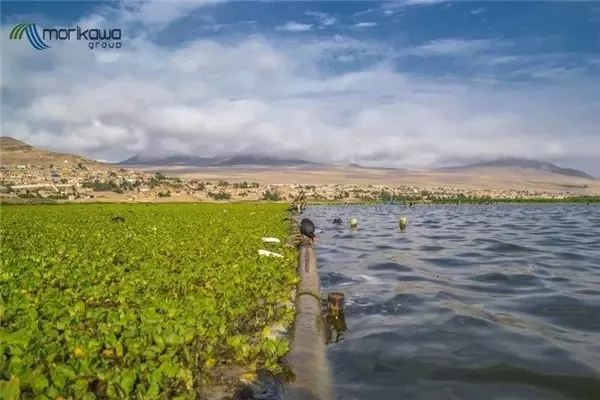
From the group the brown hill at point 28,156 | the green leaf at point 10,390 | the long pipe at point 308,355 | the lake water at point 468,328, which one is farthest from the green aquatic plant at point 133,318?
the brown hill at point 28,156

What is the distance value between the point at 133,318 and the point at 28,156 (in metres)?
168

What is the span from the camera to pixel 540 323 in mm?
10898

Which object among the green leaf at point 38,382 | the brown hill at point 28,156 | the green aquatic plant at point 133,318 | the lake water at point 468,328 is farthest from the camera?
the brown hill at point 28,156

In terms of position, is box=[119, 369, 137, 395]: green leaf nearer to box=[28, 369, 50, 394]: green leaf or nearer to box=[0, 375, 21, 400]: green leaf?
box=[28, 369, 50, 394]: green leaf

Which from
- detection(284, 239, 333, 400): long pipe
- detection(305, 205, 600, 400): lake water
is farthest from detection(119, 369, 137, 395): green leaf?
detection(305, 205, 600, 400): lake water

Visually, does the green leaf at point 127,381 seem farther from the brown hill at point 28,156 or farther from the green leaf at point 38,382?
the brown hill at point 28,156

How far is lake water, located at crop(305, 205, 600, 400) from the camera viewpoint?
7.63 meters

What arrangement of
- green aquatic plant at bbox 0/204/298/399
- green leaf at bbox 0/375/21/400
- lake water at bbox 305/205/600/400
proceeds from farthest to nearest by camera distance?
lake water at bbox 305/205/600/400, green aquatic plant at bbox 0/204/298/399, green leaf at bbox 0/375/21/400

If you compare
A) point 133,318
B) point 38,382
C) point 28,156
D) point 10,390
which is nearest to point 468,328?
point 133,318

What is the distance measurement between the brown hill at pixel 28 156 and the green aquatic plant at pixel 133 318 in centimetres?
13985

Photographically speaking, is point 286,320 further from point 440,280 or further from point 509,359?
point 440,280

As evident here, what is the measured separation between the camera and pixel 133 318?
7.54 metres

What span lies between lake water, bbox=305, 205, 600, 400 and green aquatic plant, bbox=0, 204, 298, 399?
184 cm

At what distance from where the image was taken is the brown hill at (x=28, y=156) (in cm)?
14175
